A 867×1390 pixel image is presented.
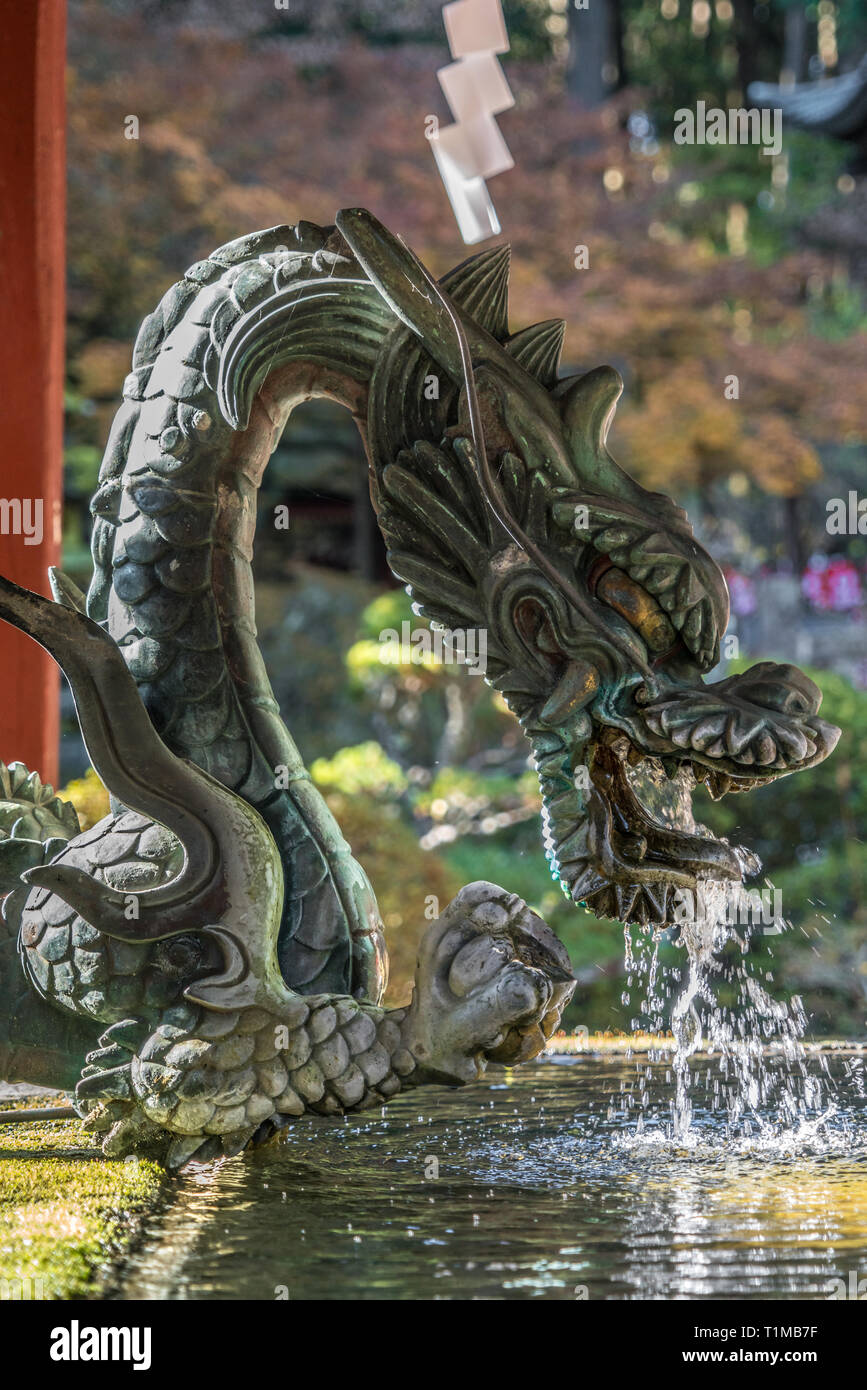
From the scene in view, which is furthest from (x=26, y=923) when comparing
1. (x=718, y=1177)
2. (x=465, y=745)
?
(x=465, y=745)

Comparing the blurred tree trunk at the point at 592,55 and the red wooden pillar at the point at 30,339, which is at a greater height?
the blurred tree trunk at the point at 592,55

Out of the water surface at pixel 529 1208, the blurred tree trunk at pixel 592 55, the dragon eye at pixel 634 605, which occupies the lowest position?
the water surface at pixel 529 1208

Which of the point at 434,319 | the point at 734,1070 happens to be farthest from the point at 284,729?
the point at 734,1070

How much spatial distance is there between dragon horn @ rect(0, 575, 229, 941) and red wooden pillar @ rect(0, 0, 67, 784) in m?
1.40

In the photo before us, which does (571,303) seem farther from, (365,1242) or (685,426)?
(365,1242)

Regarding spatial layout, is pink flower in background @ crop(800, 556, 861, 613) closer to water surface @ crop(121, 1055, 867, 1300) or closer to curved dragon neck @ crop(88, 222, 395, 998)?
water surface @ crop(121, 1055, 867, 1300)

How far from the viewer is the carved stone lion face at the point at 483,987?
198 cm

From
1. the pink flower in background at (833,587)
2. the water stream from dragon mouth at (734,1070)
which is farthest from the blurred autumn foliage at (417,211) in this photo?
the water stream from dragon mouth at (734,1070)

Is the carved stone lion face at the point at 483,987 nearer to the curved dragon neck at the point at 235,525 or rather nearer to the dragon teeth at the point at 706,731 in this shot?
the curved dragon neck at the point at 235,525

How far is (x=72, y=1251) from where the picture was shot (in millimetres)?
1730

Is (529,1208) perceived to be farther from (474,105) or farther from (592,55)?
(592,55)

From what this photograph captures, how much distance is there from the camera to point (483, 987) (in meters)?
1.99

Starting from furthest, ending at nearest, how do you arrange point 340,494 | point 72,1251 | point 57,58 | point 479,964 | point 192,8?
1. point 340,494
2. point 192,8
3. point 57,58
4. point 479,964
5. point 72,1251

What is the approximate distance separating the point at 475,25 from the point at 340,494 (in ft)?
29.8
